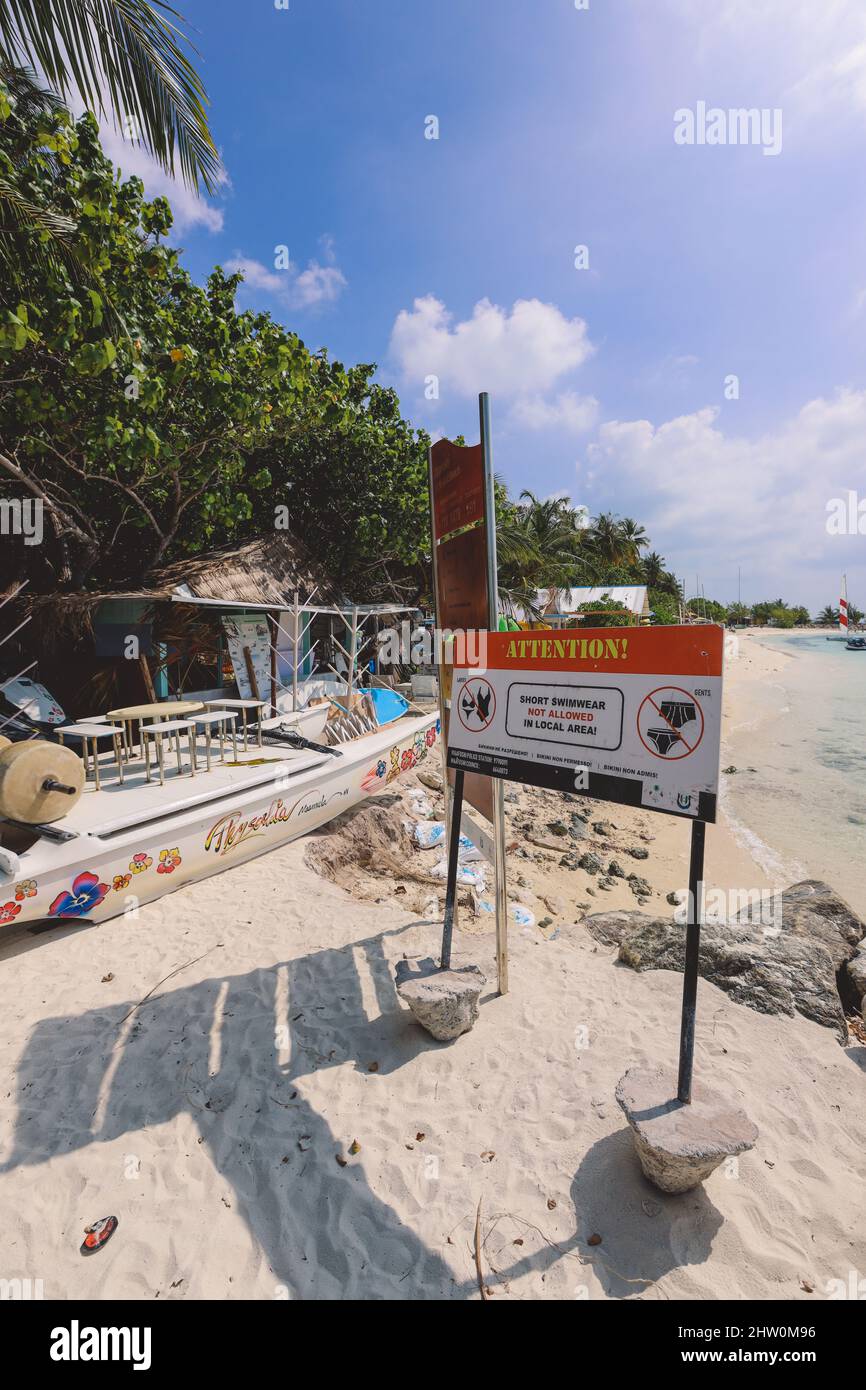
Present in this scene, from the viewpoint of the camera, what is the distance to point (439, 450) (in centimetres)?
467

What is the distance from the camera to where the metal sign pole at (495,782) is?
4.04 metres

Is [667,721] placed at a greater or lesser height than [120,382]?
lesser

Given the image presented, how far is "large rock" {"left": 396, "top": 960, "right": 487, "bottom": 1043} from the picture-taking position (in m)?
3.76

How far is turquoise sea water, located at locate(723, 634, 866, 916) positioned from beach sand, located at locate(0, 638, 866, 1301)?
252 inches

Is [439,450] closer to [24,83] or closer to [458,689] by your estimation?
[458,689]

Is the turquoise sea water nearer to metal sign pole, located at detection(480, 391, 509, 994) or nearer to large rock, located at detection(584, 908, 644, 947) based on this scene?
large rock, located at detection(584, 908, 644, 947)

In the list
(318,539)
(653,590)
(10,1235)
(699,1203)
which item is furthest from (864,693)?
(10,1235)

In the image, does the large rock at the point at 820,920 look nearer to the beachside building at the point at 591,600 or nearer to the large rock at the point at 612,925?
the large rock at the point at 612,925

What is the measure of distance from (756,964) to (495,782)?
2.83 m

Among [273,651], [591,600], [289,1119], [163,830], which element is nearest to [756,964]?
[289,1119]

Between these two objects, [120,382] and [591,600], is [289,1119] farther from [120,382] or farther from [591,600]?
[591,600]

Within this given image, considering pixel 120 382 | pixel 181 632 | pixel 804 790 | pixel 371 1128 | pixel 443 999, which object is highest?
pixel 120 382

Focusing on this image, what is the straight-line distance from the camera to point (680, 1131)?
269 cm

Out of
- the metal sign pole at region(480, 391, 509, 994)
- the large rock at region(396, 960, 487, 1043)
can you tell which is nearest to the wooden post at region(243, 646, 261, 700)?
the metal sign pole at region(480, 391, 509, 994)
